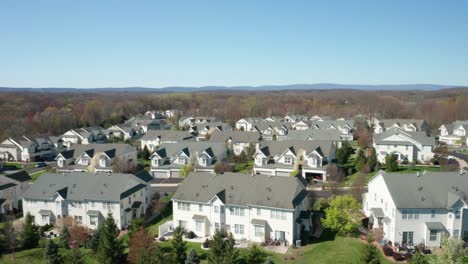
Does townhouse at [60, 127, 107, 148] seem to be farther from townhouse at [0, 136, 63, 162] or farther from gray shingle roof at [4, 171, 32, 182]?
gray shingle roof at [4, 171, 32, 182]

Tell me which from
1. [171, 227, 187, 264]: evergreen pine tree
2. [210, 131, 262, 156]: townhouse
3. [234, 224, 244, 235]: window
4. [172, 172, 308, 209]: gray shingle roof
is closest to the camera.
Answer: [171, 227, 187, 264]: evergreen pine tree

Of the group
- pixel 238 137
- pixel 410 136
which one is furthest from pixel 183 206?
pixel 410 136

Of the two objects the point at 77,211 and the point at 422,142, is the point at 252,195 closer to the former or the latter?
the point at 77,211

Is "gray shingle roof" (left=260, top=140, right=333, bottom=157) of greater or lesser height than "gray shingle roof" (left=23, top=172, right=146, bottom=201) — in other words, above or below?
above

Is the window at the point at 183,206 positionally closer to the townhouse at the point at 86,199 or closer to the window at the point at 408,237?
the townhouse at the point at 86,199

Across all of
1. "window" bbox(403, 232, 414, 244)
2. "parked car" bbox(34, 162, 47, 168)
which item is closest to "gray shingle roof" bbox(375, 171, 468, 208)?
"window" bbox(403, 232, 414, 244)

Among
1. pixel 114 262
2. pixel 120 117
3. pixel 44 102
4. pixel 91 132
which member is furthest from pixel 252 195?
pixel 44 102
